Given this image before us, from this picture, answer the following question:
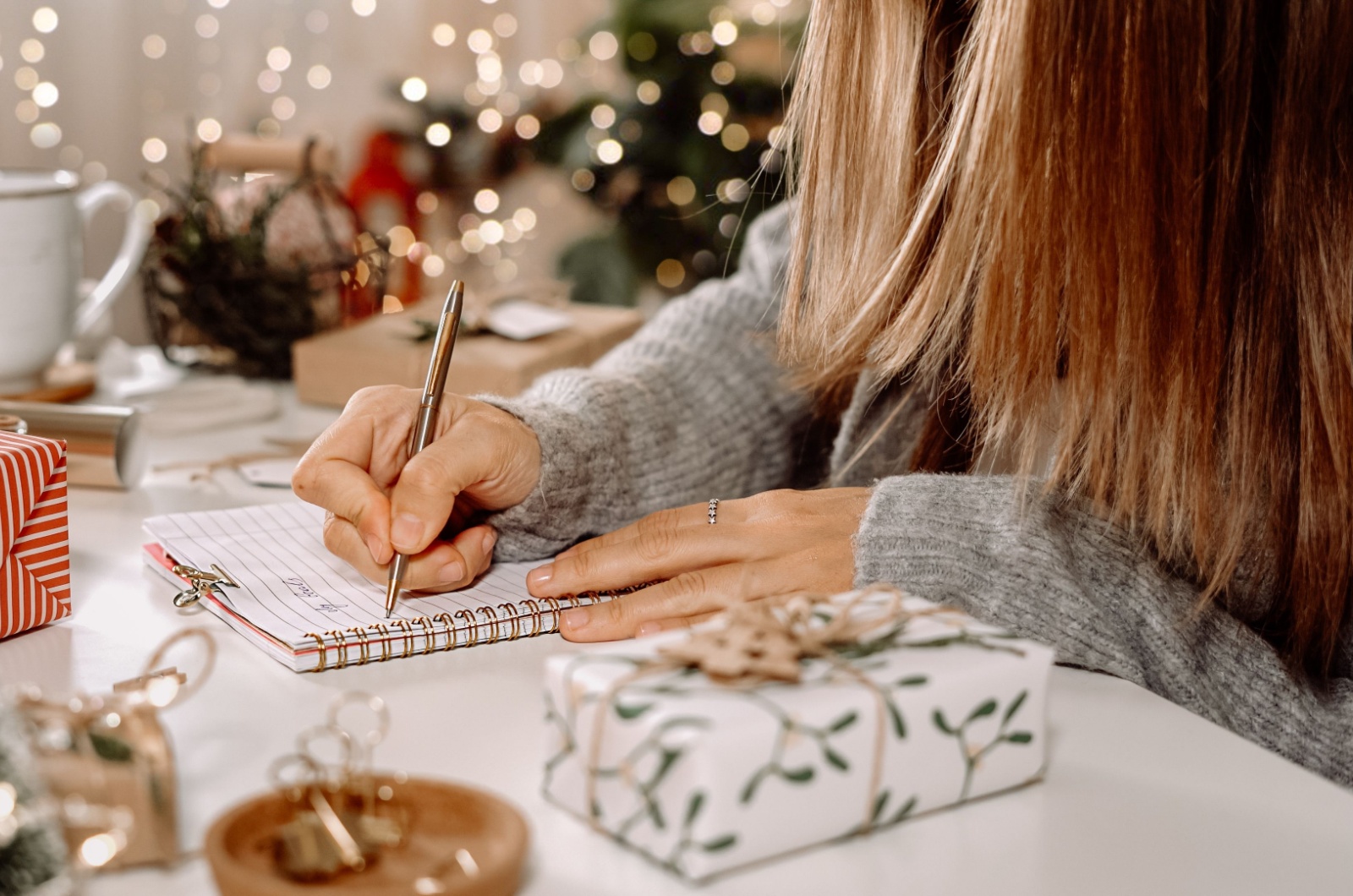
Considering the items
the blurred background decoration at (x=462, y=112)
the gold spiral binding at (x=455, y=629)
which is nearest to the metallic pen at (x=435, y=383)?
the gold spiral binding at (x=455, y=629)

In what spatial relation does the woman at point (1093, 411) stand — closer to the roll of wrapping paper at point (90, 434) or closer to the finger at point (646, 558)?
the finger at point (646, 558)

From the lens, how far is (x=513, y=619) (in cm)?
61

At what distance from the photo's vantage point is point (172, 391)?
3.58 feet

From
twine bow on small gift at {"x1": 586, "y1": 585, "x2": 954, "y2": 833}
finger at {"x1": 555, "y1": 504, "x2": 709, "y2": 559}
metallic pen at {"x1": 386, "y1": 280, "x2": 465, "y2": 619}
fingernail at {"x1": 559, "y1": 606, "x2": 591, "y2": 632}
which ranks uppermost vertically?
metallic pen at {"x1": 386, "y1": 280, "x2": 465, "y2": 619}

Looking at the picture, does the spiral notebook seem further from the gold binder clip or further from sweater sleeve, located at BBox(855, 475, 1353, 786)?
sweater sleeve, located at BBox(855, 475, 1353, 786)

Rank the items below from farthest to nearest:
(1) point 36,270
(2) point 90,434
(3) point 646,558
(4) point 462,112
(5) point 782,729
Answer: (4) point 462,112, (1) point 36,270, (2) point 90,434, (3) point 646,558, (5) point 782,729

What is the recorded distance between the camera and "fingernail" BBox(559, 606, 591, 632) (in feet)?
1.99

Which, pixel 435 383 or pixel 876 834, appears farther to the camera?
pixel 435 383

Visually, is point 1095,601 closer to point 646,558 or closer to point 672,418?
point 646,558

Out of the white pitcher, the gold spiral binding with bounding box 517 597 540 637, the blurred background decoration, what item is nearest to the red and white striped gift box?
→ the gold spiral binding with bounding box 517 597 540 637

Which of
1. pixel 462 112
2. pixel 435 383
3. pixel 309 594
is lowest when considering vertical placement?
pixel 309 594

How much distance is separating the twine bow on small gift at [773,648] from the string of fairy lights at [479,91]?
1347 millimetres

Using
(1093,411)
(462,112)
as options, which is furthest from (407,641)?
(462,112)

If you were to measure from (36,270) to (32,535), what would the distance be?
48cm
